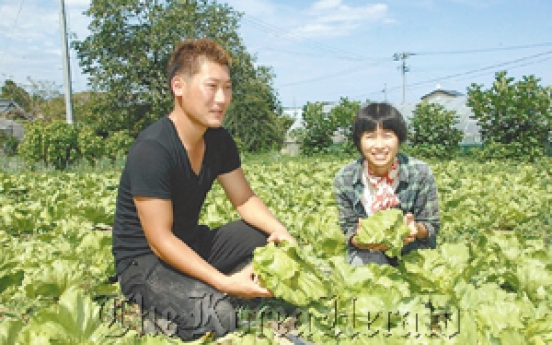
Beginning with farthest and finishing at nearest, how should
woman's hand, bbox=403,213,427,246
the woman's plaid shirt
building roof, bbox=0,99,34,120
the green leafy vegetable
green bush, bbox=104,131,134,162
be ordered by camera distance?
building roof, bbox=0,99,34,120 < green bush, bbox=104,131,134,162 < the woman's plaid shirt < woman's hand, bbox=403,213,427,246 < the green leafy vegetable

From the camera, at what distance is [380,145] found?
3.02 m

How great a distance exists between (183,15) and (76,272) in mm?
26627

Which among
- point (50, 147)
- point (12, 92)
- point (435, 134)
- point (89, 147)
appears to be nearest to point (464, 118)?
point (435, 134)

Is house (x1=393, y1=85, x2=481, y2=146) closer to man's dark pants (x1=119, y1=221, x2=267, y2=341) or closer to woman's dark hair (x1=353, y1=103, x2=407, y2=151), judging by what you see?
woman's dark hair (x1=353, y1=103, x2=407, y2=151)

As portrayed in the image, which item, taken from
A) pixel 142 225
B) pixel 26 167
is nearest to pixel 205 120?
pixel 142 225

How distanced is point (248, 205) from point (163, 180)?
0.75 metres

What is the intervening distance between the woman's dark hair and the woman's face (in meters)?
0.03

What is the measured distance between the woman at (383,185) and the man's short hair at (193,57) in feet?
3.02

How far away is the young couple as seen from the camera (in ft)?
8.26

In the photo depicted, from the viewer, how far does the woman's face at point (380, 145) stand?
302cm


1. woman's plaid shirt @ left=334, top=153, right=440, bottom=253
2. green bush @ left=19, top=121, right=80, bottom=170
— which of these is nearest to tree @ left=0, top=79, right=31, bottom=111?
green bush @ left=19, top=121, right=80, bottom=170

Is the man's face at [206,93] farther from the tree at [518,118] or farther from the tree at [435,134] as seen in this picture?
the tree at [435,134]

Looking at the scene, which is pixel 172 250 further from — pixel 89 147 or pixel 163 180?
pixel 89 147

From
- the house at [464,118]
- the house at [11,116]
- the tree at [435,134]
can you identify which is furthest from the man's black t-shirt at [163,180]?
the house at [11,116]
